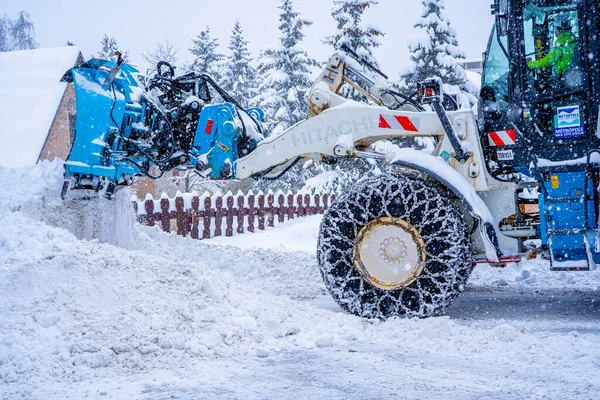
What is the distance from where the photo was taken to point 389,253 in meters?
5.38

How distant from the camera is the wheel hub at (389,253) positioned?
5.29 m

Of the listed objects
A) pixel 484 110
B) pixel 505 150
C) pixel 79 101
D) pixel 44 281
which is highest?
pixel 79 101

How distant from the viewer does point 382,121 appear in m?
5.85

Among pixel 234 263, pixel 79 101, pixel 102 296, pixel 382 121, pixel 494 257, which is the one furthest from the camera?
pixel 234 263

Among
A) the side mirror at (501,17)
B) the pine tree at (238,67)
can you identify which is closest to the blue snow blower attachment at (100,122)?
the side mirror at (501,17)

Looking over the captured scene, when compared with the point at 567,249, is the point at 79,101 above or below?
above

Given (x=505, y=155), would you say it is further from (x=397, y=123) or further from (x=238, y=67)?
(x=238, y=67)

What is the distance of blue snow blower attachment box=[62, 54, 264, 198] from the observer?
22.2 feet

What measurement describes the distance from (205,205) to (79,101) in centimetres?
779

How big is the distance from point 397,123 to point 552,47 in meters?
1.50

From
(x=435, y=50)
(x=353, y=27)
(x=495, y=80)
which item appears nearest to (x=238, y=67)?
Result: (x=353, y=27)

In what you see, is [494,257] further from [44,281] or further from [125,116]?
[125,116]

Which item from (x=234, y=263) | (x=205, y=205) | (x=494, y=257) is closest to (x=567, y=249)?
(x=494, y=257)

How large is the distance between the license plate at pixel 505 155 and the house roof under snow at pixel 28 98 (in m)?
21.0
